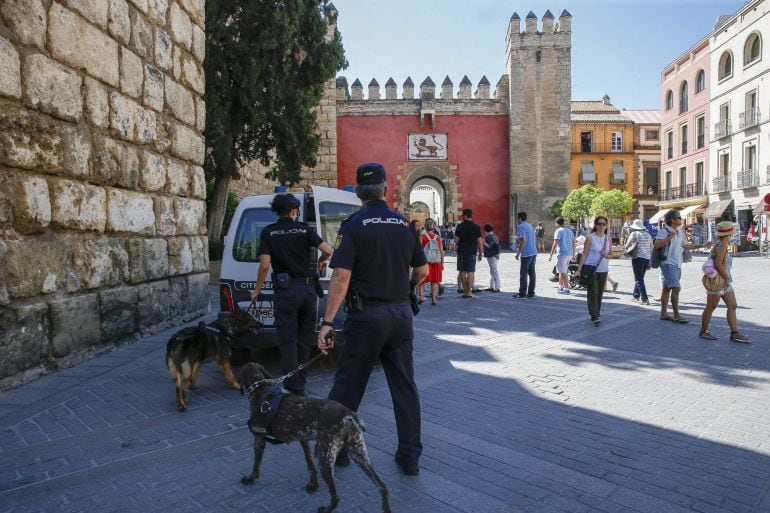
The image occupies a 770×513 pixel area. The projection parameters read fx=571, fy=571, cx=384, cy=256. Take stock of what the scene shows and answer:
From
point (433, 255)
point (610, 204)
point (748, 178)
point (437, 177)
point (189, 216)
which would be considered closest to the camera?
point (189, 216)

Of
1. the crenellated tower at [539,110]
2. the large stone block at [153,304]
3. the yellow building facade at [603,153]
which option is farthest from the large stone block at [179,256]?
the yellow building facade at [603,153]

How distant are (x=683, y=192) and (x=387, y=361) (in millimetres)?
39371

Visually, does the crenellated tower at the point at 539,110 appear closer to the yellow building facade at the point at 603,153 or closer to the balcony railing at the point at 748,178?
the balcony railing at the point at 748,178

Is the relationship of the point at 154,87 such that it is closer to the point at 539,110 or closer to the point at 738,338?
the point at 738,338

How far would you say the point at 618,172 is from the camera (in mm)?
48219

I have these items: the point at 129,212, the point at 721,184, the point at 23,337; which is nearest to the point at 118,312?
the point at 129,212

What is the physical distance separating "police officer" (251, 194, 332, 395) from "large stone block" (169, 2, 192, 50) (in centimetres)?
436

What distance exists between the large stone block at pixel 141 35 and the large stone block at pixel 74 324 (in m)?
2.97

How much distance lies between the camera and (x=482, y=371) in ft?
18.4

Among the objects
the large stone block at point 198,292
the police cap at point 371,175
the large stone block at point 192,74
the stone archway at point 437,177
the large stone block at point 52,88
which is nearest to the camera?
the police cap at point 371,175

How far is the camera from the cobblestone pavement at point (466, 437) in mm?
2969

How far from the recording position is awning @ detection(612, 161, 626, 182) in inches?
1890

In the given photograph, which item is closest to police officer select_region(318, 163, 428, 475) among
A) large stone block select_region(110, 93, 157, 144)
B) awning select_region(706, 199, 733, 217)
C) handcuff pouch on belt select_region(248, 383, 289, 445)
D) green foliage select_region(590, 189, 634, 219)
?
handcuff pouch on belt select_region(248, 383, 289, 445)

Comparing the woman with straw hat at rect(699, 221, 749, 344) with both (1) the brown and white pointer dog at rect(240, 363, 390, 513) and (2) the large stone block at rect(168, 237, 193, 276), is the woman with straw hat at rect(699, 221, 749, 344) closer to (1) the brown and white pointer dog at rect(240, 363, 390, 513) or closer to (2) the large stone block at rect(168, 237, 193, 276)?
(1) the brown and white pointer dog at rect(240, 363, 390, 513)
